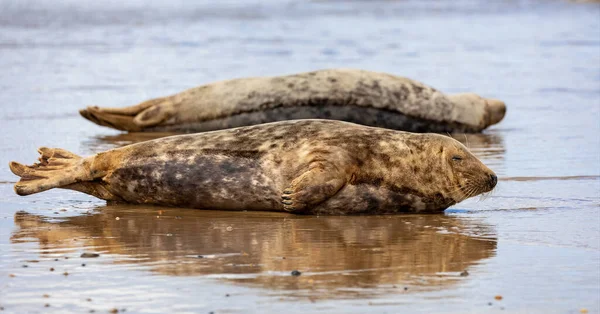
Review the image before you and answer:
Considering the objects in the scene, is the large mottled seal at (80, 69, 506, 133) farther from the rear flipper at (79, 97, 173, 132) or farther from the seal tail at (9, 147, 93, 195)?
the seal tail at (9, 147, 93, 195)

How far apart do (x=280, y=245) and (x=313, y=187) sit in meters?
0.86

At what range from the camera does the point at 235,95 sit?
12086 millimetres

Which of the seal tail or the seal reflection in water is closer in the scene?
the seal reflection in water

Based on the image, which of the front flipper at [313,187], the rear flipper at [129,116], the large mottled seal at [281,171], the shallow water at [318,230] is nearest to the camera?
the shallow water at [318,230]

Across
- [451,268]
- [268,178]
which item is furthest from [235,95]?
[451,268]


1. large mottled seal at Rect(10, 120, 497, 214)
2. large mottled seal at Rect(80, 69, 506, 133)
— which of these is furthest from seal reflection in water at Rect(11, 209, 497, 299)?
large mottled seal at Rect(80, 69, 506, 133)

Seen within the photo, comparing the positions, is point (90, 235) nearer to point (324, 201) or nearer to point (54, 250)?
point (54, 250)

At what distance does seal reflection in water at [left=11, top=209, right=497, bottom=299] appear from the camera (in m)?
5.65

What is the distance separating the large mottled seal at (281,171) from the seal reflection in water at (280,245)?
12 cm

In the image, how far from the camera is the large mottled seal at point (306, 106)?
38.9ft

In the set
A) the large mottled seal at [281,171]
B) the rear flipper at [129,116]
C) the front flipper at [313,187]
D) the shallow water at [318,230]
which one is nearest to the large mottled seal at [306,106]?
the rear flipper at [129,116]

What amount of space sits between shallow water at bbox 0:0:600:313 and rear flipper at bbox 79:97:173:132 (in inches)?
6.8

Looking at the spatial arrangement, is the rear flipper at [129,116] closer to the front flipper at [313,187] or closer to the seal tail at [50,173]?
the seal tail at [50,173]

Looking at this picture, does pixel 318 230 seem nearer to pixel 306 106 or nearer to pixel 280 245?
pixel 280 245
